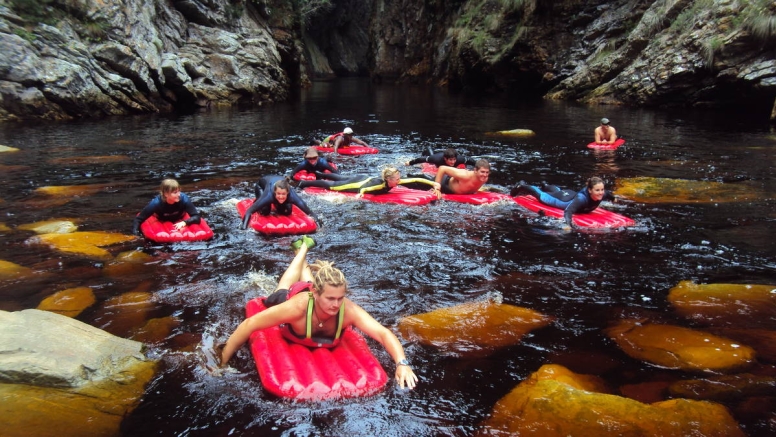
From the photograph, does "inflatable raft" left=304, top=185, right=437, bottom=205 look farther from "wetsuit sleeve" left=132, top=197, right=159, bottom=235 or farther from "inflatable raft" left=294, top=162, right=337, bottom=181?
"wetsuit sleeve" left=132, top=197, right=159, bottom=235

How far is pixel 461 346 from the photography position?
4.88 metres

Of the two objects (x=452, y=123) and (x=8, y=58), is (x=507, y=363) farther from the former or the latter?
(x=8, y=58)

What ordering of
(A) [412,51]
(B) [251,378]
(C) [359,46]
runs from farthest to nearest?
1. (C) [359,46]
2. (A) [412,51]
3. (B) [251,378]

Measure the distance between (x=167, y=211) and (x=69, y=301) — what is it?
2549mm

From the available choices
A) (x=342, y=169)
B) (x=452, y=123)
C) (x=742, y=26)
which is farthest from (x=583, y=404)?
(x=742, y=26)

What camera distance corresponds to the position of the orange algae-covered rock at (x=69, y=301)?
17.7ft

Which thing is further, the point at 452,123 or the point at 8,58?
the point at 452,123

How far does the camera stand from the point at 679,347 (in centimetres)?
473

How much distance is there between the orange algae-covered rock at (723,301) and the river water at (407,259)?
0.17m

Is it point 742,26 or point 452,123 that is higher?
point 742,26

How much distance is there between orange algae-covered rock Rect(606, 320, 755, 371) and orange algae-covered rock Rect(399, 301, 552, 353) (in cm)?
76

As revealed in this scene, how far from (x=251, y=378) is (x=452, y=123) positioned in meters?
18.3

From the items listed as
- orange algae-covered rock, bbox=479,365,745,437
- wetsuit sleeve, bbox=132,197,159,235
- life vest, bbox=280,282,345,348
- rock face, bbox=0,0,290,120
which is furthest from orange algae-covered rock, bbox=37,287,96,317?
rock face, bbox=0,0,290,120

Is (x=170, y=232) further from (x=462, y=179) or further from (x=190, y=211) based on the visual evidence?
(x=462, y=179)
